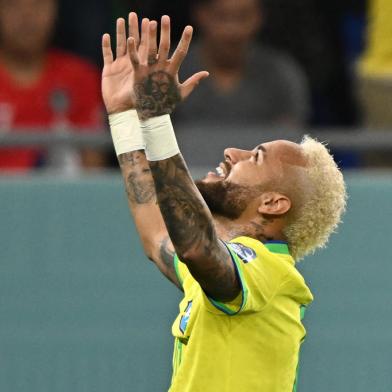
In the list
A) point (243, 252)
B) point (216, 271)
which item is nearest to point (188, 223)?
point (216, 271)

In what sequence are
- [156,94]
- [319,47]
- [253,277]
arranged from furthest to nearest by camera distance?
[319,47] → [253,277] → [156,94]

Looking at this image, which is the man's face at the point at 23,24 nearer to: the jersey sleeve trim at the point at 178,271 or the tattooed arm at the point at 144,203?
the tattooed arm at the point at 144,203

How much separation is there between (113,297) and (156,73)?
2906mm

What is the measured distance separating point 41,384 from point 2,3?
2.10m

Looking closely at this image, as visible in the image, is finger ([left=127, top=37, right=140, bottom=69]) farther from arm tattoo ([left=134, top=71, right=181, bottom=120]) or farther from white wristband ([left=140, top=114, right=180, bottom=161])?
white wristband ([left=140, top=114, right=180, bottom=161])

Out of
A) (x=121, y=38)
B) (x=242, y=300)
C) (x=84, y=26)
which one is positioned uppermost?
(x=121, y=38)

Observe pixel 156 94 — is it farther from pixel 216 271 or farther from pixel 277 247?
pixel 277 247

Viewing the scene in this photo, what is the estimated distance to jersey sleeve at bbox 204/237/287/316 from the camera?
150 inches

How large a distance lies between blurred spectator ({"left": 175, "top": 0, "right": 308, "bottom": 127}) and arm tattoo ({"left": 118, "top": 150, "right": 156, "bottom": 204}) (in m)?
2.20

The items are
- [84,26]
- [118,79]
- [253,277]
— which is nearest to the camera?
[253,277]

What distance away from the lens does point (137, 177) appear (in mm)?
4707

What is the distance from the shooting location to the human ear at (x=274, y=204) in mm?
4207

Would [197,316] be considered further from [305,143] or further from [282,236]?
[305,143]

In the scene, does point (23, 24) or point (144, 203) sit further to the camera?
point (23, 24)
